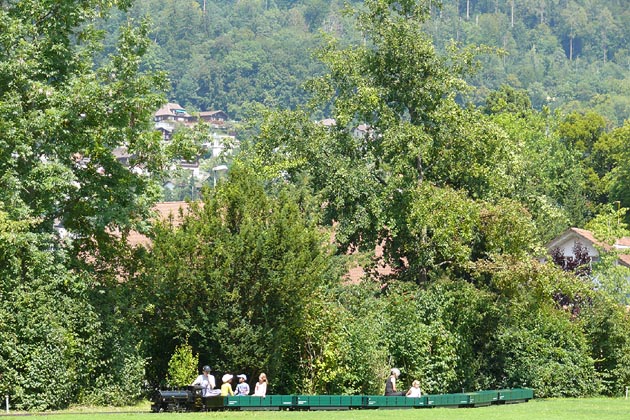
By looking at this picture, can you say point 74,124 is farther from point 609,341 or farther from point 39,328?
point 609,341

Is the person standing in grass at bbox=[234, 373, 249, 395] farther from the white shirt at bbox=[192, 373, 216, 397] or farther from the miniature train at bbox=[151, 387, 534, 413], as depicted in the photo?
the miniature train at bbox=[151, 387, 534, 413]

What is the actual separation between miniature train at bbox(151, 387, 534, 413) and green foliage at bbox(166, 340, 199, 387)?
1.01 metres

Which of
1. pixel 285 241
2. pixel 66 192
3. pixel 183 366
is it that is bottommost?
pixel 183 366

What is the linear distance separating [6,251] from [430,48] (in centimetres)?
1761

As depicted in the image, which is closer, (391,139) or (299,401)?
(299,401)

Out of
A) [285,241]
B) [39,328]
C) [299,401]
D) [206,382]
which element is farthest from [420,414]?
[39,328]

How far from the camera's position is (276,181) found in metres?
45.0

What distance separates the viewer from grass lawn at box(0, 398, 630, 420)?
2805 centimetres

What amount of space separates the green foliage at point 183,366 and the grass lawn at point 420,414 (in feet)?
3.69

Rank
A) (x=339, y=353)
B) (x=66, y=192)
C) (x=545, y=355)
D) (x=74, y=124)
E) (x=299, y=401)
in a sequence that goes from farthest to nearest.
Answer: (x=545, y=355), (x=339, y=353), (x=66, y=192), (x=74, y=124), (x=299, y=401)

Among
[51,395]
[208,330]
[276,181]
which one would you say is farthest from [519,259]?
[51,395]

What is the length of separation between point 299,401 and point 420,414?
3333 millimetres

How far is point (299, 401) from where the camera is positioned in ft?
104

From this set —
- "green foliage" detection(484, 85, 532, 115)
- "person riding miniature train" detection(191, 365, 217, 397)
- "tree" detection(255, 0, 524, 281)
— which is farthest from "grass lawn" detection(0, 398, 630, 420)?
"green foliage" detection(484, 85, 532, 115)
